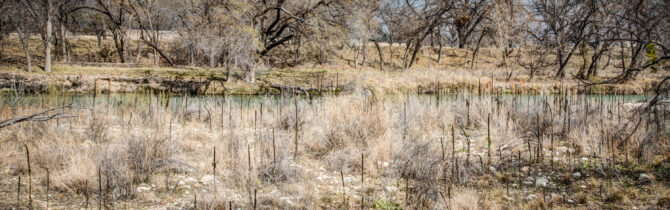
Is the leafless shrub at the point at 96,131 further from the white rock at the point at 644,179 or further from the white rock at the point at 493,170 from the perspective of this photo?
the white rock at the point at 644,179

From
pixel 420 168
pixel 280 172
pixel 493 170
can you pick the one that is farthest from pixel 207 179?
pixel 493 170

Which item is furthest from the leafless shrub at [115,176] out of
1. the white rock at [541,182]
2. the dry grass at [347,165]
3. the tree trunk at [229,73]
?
the tree trunk at [229,73]

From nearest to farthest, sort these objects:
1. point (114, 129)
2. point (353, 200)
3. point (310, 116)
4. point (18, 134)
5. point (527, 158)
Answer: point (353, 200) < point (527, 158) < point (18, 134) < point (114, 129) < point (310, 116)

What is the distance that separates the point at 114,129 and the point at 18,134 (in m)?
1.41

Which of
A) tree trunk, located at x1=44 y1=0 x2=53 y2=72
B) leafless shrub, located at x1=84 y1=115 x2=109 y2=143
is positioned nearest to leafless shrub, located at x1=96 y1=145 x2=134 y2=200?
leafless shrub, located at x1=84 y1=115 x2=109 y2=143

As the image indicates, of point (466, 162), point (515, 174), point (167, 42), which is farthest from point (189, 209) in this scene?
point (167, 42)

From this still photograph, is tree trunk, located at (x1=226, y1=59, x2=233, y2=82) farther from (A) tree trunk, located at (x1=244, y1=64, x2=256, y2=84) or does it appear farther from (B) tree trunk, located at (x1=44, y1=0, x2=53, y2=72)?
(B) tree trunk, located at (x1=44, y1=0, x2=53, y2=72)

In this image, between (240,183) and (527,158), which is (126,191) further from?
(527,158)

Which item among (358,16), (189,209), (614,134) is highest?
(358,16)

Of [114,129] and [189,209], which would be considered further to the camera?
[114,129]

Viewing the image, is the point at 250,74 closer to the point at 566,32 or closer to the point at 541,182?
the point at 566,32

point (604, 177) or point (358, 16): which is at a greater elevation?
point (358, 16)

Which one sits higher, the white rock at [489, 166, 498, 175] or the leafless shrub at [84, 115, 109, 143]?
the leafless shrub at [84, 115, 109, 143]

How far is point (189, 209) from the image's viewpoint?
141 inches
